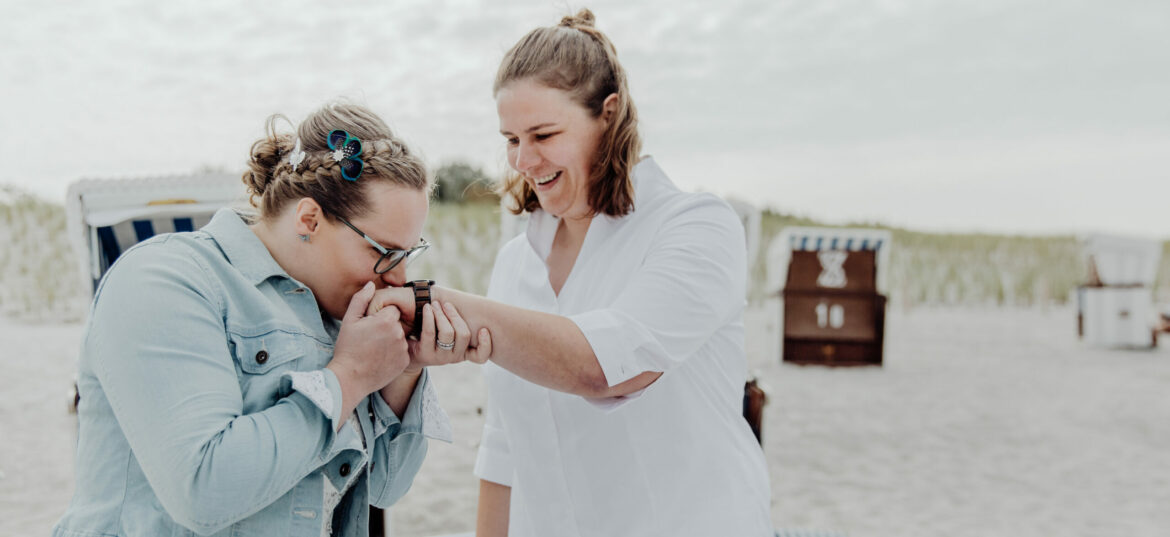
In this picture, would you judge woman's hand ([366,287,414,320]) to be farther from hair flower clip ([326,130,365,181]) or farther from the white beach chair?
the white beach chair

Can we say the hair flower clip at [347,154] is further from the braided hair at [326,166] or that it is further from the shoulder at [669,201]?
the shoulder at [669,201]

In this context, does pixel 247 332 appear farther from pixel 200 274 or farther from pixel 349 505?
pixel 349 505

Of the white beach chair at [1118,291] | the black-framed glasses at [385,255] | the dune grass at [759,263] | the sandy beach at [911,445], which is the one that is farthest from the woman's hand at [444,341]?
the white beach chair at [1118,291]

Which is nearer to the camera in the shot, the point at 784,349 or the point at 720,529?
the point at 720,529

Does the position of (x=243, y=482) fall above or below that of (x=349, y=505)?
above

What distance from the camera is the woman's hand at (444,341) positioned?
1599 mm

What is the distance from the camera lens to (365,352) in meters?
1.45

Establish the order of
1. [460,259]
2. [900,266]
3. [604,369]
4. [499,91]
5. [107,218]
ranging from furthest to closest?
[900,266] → [460,259] → [107,218] → [499,91] → [604,369]

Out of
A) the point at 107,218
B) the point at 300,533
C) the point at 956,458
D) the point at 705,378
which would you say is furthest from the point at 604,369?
the point at 956,458

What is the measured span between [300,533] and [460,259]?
609 inches

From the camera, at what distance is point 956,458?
643 centimetres

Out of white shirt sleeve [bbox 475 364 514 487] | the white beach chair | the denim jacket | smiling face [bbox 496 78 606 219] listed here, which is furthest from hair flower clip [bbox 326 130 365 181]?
the white beach chair

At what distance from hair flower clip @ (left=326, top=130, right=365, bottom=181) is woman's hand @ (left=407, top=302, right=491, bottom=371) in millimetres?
296

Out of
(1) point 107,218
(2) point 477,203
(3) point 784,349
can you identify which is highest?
(2) point 477,203
